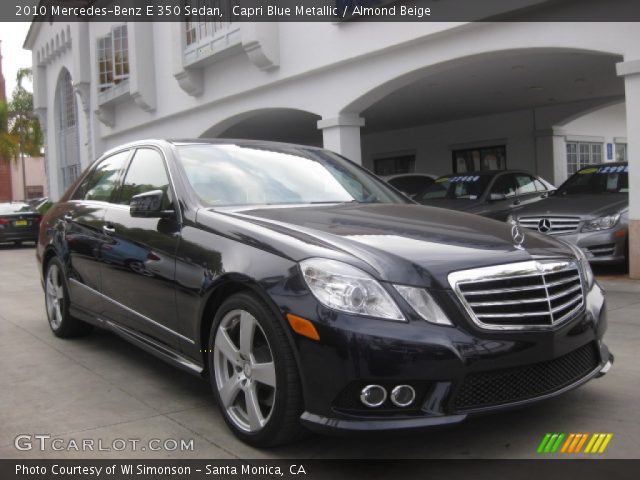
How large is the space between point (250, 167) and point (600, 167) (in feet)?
24.5

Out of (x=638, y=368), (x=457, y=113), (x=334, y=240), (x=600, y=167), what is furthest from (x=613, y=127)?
(x=334, y=240)

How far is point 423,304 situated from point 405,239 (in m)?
0.45

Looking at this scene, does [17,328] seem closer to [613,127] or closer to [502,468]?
[502,468]

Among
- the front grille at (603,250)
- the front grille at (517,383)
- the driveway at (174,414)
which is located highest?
the front grille at (603,250)

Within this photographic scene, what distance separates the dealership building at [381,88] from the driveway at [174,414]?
16.1ft

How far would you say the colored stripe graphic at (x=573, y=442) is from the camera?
3.21 metres

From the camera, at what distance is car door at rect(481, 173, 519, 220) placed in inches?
420

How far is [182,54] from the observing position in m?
16.2

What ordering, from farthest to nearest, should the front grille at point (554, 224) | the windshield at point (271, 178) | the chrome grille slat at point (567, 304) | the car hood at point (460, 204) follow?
the car hood at point (460, 204), the front grille at point (554, 224), the windshield at point (271, 178), the chrome grille slat at point (567, 304)

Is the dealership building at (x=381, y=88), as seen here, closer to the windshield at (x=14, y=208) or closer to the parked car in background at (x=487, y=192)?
the parked car in background at (x=487, y=192)

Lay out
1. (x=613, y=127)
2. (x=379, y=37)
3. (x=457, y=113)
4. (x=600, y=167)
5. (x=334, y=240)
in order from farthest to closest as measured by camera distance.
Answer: (x=613, y=127)
(x=457, y=113)
(x=379, y=37)
(x=600, y=167)
(x=334, y=240)

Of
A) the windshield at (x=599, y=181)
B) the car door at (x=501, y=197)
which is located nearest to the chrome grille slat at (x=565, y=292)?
the windshield at (x=599, y=181)

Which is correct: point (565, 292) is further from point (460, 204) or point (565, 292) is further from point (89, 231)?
point (460, 204)

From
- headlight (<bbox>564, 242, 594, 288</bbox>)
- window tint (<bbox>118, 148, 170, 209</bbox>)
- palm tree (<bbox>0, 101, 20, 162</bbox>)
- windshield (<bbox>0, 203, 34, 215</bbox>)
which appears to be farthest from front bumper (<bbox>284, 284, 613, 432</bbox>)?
palm tree (<bbox>0, 101, 20, 162</bbox>)
